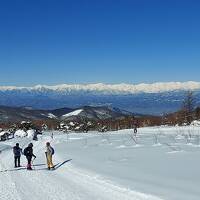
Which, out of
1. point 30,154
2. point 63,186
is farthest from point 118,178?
point 30,154

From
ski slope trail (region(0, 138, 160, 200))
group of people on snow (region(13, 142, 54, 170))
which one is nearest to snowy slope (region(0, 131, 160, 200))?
ski slope trail (region(0, 138, 160, 200))

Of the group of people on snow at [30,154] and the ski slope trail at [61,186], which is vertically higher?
the group of people on snow at [30,154]

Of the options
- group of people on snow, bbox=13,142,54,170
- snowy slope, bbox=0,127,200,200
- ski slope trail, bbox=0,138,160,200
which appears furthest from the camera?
group of people on snow, bbox=13,142,54,170

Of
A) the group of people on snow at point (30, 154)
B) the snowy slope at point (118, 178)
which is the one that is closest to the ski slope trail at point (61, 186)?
the snowy slope at point (118, 178)

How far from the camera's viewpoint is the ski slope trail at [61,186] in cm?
1625

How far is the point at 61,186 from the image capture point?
19.2m

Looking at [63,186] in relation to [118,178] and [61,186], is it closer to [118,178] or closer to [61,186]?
[61,186]

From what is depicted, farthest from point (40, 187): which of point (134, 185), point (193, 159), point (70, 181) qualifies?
point (193, 159)

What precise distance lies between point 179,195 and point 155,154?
37.6ft

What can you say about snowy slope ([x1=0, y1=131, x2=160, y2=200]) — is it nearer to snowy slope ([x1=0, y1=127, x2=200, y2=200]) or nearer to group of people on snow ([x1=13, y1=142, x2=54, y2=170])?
snowy slope ([x1=0, y1=127, x2=200, y2=200])

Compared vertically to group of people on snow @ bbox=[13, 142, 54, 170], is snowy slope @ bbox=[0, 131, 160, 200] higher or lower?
lower

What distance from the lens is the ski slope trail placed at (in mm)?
16250

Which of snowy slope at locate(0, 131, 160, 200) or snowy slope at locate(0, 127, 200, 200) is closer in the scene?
snowy slope at locate(0, 127, 200, 200)

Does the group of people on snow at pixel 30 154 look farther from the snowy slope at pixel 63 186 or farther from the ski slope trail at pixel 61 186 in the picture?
the snowy slope at pixel 63 186
